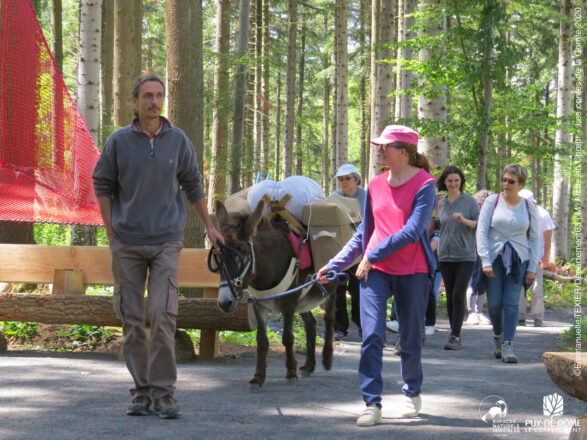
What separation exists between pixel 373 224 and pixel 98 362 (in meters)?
3.76

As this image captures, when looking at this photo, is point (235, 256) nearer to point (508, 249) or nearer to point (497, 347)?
point (508, 249)

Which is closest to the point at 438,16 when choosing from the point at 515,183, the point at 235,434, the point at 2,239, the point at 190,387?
the point at 515,183

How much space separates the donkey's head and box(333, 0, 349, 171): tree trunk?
15344mm

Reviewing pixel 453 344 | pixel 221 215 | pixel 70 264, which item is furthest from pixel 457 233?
pixel 70 264

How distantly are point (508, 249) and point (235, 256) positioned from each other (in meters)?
4.27

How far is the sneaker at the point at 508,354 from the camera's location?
8938 millimetres

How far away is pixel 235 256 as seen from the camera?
20.4 feet

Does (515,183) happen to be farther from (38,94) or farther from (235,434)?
(38,94)

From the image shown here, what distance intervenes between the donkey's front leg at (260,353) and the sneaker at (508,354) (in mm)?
3679

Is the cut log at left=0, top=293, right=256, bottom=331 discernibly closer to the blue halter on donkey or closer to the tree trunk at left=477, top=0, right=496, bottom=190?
the blue halter on donkey

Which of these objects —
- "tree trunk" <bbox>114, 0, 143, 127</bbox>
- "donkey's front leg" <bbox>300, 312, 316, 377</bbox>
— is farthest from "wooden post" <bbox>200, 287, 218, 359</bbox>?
"tree trunk" <bbox>114, 0, 143, 127</bbox>

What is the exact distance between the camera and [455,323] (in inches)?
402

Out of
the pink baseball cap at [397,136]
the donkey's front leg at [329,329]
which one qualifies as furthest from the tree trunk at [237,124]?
the pink baseball cap at [397,136]

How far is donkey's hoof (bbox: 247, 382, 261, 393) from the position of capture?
6.56 metres
